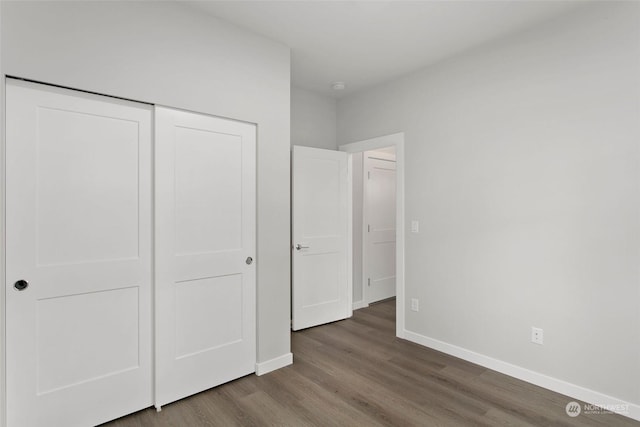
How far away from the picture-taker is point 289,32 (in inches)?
103

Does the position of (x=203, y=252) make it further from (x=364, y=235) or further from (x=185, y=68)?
(x=364, y=235)

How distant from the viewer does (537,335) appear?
2477 millimetres

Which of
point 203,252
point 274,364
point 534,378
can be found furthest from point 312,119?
point 534,378

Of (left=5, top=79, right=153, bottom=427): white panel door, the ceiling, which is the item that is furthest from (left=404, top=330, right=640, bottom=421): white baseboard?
the ceiling

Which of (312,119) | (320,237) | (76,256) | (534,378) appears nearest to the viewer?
(76,256)

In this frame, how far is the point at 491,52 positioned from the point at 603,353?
96.4 inches

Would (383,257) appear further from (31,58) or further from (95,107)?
(31,58)

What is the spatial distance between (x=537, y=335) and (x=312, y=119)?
316 centimetres

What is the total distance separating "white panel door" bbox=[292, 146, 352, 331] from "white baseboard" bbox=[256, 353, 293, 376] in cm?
76

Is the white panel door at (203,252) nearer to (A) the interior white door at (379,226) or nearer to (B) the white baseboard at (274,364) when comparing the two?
(B) the white baseboard at (274,364)

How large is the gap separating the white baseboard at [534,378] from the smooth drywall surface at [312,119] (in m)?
2.51

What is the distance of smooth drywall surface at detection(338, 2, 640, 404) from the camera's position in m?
2.11

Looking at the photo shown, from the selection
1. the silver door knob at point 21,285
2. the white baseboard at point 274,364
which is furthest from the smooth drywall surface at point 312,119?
the silver door knob at point 21,285

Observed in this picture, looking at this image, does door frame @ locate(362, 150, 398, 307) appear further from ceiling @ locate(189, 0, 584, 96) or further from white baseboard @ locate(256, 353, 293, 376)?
white baseboard @ locate(256, 353, 293, 376)
